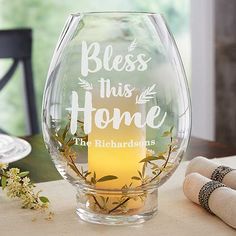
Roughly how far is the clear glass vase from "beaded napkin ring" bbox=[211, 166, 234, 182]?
0.12 m

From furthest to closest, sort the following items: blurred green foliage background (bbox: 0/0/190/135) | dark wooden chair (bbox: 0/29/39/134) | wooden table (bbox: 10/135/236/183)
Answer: blurred green foliage background (bbox: 0/0/190/135), dark wooden chair (bbox: 0/29/39/134), wooden table (bbox: 10/135/236/183)

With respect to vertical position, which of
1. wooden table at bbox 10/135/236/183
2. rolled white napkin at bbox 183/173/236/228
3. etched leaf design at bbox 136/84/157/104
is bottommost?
wooden table at bbox 10/135/236/183

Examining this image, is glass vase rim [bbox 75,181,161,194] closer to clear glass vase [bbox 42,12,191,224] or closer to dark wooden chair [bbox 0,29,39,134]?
clear glass vase [bbox 42,12,191,224]

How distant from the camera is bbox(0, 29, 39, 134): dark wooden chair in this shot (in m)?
2.14

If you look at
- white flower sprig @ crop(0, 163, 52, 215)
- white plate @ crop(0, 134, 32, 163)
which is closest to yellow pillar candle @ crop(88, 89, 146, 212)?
white flower sprig @ crop(0, 163, 52, 215)

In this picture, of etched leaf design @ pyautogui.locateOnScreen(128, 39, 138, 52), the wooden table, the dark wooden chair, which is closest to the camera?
etched leaf design @ pyautogui.locateOnScreen(128, 39, 138, 52)

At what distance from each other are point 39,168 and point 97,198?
1.26ft

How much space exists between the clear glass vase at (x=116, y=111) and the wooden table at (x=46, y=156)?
0.28 m

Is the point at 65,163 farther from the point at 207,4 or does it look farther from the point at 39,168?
the point at 207,4

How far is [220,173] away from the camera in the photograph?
0.98m

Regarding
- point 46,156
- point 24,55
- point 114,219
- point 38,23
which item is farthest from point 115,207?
point 38,23

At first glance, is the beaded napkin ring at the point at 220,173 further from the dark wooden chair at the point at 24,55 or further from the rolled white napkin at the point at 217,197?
the dark wooden chair at the point at 24,55

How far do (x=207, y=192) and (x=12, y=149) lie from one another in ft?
1.74

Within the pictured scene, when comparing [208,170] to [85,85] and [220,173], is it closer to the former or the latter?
[220,173]
